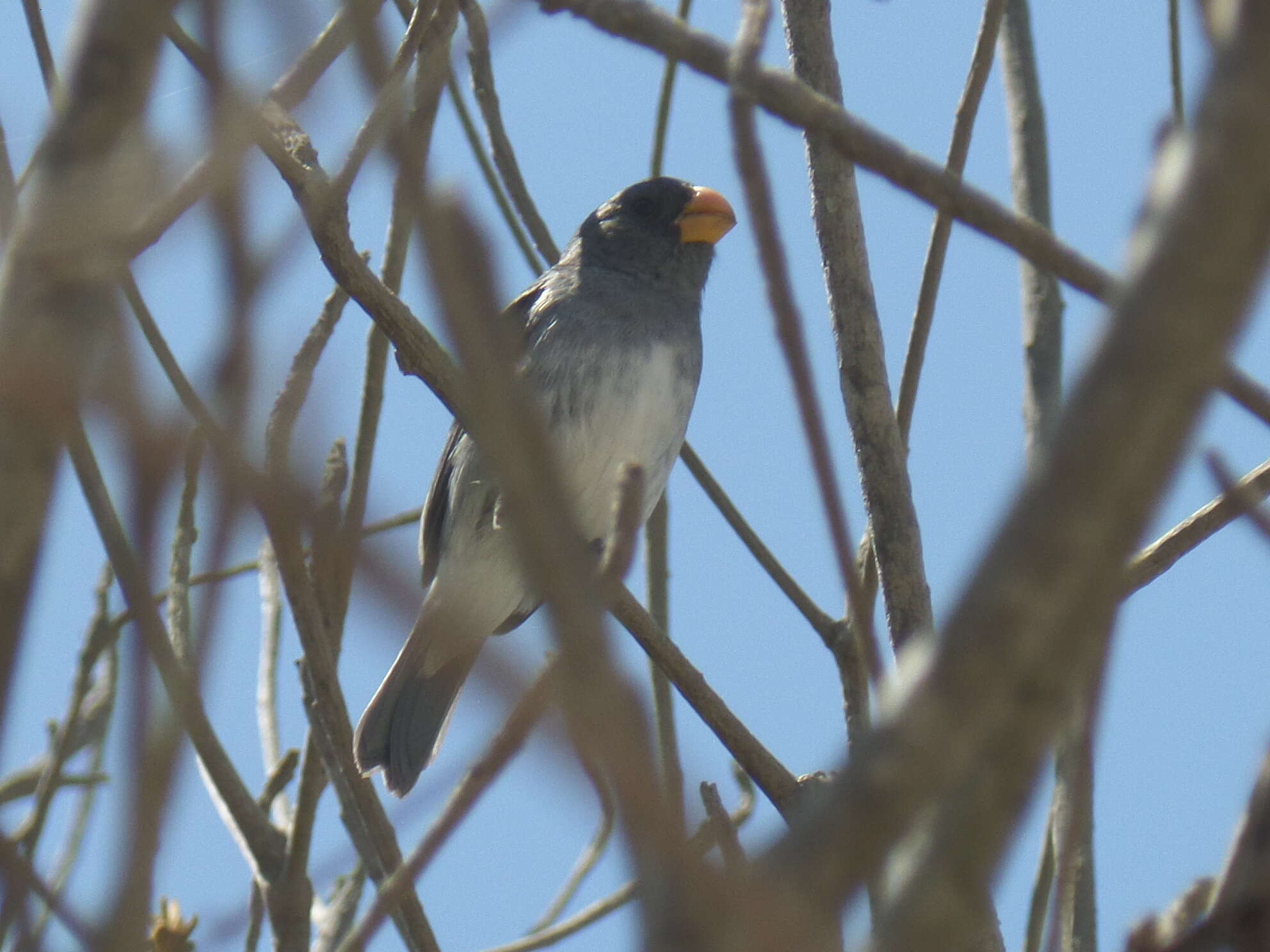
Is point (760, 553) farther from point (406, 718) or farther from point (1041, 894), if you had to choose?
point (406, 718)

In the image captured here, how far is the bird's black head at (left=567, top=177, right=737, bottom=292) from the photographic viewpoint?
4.48 metres

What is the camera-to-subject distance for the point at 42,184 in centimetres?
69

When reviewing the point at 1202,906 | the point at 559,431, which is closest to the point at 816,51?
the point at 559,431

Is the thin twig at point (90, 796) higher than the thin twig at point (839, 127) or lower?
higher

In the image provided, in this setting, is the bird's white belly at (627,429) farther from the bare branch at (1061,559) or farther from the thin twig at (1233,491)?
the bare branch at (1061,559)

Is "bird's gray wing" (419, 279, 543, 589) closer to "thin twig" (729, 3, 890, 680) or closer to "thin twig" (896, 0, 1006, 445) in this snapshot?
"thin twig" (896, 0, 1006, 445)

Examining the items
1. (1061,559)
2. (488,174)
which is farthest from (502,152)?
(1061,559)

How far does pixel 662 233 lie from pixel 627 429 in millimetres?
888

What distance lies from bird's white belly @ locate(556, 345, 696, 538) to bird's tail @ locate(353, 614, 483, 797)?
0.66 m

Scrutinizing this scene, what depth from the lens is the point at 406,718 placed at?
4176 mm

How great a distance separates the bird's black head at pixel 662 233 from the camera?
4484 millimetres

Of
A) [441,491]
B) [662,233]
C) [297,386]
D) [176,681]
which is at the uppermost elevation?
[662,233]

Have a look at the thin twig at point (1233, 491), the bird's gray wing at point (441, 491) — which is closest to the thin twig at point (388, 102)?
the thin twig at point (1233, 491)

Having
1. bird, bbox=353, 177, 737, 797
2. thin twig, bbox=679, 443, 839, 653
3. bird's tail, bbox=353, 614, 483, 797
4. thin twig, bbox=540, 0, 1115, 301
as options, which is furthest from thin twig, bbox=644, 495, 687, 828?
thin twig, bbox=540, 0, 1115, 301
